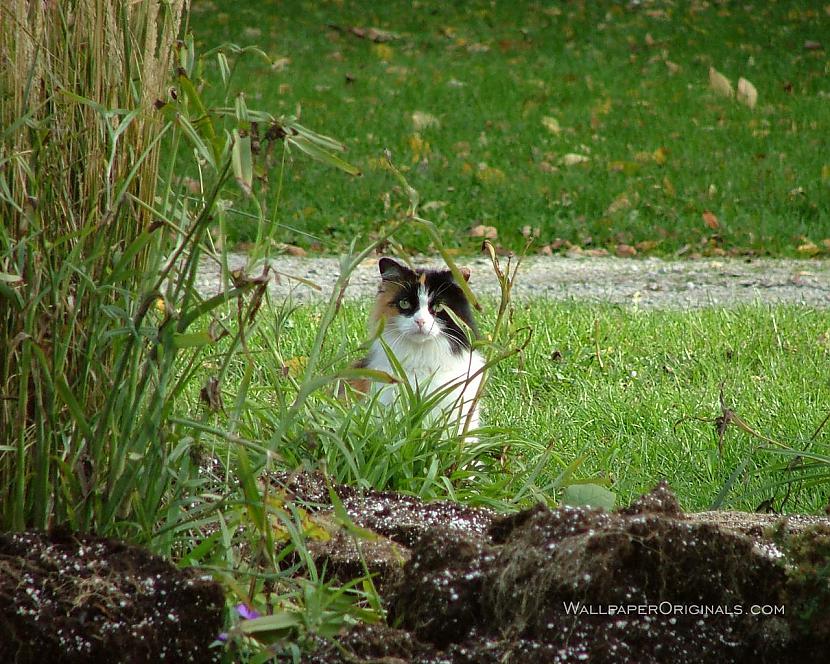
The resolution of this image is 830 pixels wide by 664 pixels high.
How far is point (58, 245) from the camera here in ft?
A: 6.79

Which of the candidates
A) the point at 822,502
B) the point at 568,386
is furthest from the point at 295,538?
the point at 568,386

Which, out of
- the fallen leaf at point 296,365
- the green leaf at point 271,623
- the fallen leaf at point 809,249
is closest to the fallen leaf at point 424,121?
the fallen leaf at point 809,249

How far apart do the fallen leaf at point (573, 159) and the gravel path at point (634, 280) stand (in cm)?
222

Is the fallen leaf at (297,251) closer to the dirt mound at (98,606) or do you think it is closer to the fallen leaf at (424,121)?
the fallen leaf at (424,121)

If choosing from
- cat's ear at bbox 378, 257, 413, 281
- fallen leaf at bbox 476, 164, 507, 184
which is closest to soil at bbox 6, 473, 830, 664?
cat's ear at bbox 378, 257, 413, 281

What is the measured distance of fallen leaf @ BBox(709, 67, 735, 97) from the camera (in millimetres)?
12016

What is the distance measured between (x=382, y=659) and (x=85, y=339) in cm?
82

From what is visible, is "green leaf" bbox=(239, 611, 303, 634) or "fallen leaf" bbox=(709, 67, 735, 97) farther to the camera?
"fallen leaf" bbox=(709, 67, 735, 97)

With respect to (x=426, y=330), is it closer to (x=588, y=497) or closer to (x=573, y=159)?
(x=588, y=497)

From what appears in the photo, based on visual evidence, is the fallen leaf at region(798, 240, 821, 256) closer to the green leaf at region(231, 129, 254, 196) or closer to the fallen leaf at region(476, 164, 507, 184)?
the fallen leaf at region(476, 164, 507, 184)

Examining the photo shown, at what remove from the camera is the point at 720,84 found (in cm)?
1216

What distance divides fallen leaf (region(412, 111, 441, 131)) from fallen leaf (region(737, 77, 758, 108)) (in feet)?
10.8

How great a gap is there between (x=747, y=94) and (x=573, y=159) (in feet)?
9.93

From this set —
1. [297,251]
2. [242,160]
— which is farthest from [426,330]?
[297,251]
